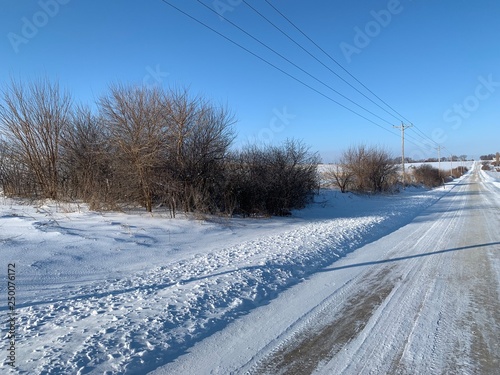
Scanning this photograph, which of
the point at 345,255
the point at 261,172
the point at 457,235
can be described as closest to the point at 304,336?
the point at 345,255

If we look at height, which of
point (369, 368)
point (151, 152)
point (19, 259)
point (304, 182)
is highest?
point (151, 152)

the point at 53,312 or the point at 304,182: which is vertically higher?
the point at 304,182

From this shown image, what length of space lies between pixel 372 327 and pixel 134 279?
156 inches

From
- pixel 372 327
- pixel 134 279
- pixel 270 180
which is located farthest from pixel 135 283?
pixel 270 180

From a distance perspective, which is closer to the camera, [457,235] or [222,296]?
[222,296]

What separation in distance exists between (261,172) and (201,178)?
3.40m

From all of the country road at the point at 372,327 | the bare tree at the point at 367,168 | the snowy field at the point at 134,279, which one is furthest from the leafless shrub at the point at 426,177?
the country road at the point at 372,327

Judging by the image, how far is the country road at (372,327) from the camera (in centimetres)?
331

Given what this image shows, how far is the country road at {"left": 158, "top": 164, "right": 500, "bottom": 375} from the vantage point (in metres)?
3.31

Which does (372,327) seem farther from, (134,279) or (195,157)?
(195,157)

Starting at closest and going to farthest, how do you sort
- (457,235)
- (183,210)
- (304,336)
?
(304,336) < (457,235) < (183,210)

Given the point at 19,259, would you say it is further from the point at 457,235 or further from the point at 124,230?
the point at 457,235

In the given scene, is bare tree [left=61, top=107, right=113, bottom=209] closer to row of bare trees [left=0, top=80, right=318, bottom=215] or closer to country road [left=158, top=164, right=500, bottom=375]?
row of bare trees [left=0, top=80, right=318, bottom=215]

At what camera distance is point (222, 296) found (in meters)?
5.02
